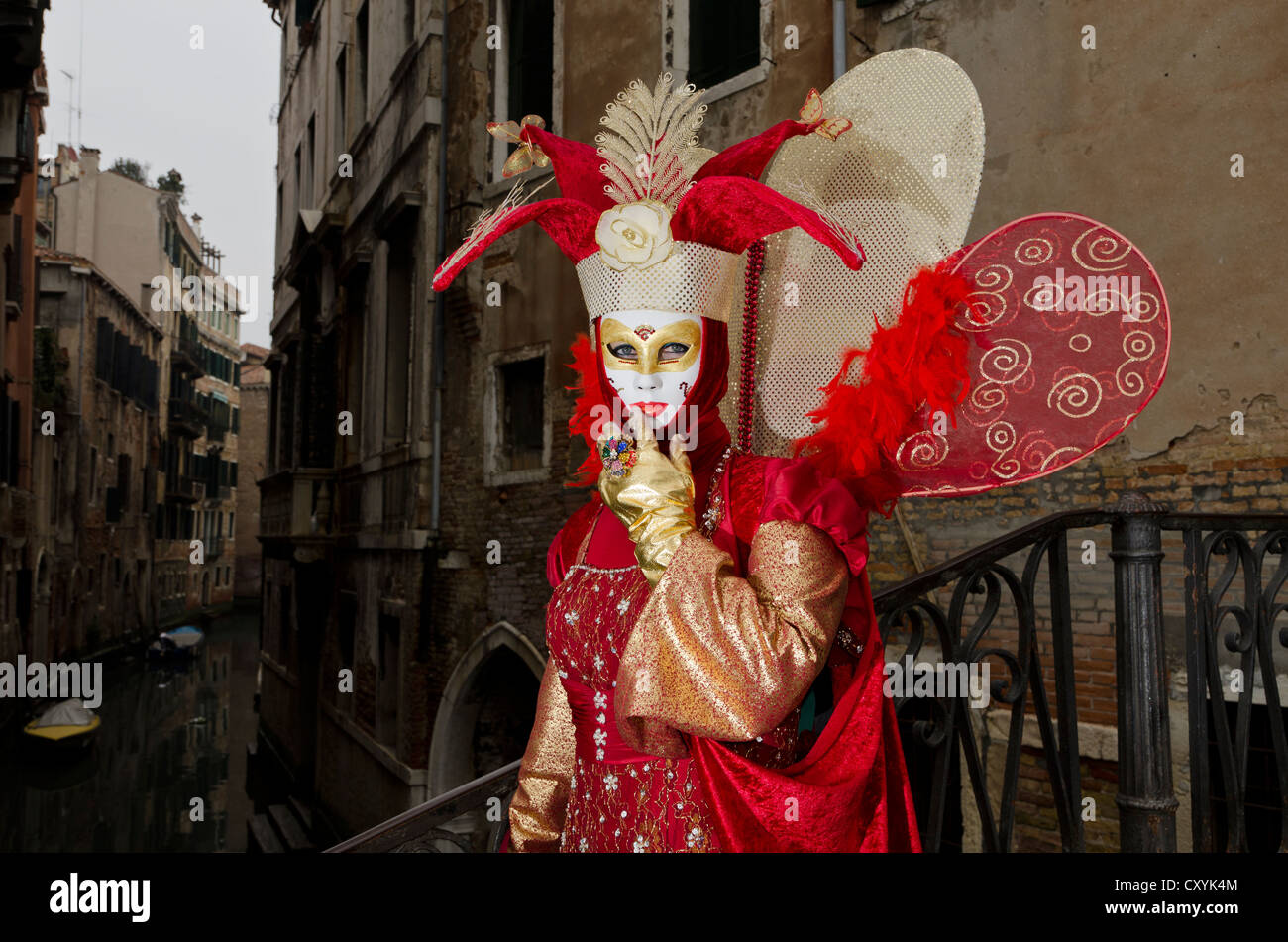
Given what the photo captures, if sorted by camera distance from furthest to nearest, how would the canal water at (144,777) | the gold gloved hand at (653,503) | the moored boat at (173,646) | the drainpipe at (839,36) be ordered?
the moored boat at (173,646) < the canal water at (144,777) < the drainpipe at (839,36) < the gold gloved hand at (653,503)

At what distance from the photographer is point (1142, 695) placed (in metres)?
2.37

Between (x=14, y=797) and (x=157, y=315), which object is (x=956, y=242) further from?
(x=157, y=315)

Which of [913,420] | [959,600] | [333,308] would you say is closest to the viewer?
[913,420]

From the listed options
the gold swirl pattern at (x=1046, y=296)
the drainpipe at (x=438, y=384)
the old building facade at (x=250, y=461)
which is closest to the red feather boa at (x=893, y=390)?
the gold swirl pattern at (x=1046, y=296)

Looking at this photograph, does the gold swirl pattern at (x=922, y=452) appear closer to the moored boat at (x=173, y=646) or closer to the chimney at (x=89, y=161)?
the moored boat at (x=173, y=646)

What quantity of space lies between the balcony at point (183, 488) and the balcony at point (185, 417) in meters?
1.35

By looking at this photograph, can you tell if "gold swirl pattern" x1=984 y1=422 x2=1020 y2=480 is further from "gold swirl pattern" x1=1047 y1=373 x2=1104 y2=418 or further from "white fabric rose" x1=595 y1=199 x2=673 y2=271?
"white fabric rose" x1=595 y1=199 x2=673 y2=271

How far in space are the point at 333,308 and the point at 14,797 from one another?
9.41 metres

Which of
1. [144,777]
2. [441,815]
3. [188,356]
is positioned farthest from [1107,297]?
[188,356]

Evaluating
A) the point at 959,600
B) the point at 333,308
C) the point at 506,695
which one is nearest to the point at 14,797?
the point at 333,308

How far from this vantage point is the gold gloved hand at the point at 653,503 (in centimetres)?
179

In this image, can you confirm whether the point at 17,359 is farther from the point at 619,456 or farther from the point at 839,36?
the point at 619,456

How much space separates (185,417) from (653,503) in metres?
32.6

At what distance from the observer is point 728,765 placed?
180cm
